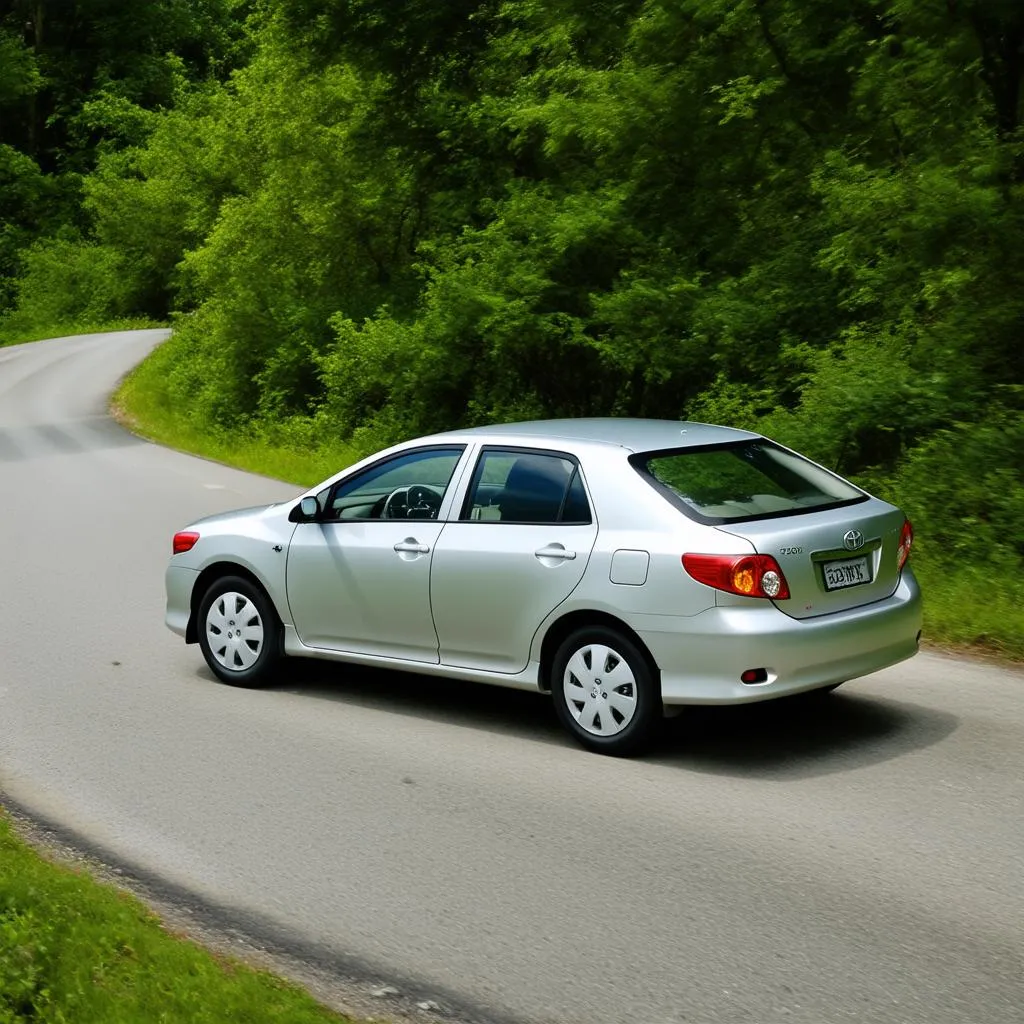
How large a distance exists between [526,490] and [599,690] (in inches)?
44.1

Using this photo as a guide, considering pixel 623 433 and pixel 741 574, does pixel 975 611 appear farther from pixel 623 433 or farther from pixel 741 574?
pixel 741 574

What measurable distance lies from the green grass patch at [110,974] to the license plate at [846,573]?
3507mm

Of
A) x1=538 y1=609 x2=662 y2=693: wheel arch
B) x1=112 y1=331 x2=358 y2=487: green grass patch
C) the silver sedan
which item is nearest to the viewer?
the silver sedan

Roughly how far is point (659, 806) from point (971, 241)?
30.0ft

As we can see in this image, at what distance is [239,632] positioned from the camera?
9.38 metres

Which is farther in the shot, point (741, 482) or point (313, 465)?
point (313, 465)

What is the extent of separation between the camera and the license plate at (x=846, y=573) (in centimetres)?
752

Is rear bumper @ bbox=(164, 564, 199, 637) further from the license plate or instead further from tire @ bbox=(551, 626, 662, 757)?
the license plate

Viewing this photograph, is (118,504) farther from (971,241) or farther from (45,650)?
(971,241)

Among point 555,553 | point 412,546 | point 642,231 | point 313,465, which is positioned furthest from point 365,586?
point 313,465

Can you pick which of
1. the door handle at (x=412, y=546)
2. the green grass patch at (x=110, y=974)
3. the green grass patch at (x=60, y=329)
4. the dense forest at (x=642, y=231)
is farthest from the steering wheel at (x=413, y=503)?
the green grass patch at (x=60, y=329)

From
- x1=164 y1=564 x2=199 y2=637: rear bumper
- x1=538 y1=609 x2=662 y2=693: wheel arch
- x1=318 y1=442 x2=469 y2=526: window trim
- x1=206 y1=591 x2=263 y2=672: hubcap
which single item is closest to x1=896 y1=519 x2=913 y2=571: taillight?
x1=538 y1=609 x2=662 y2=693: wheel arch

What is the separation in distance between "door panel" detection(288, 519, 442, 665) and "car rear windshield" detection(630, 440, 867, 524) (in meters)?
1.32

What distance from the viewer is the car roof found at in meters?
8.10
